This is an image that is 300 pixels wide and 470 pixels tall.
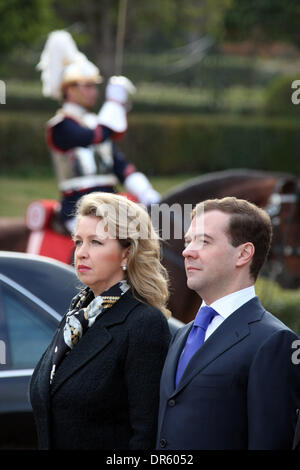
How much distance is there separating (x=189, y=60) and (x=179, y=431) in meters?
21.5

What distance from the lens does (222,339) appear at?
2348mm

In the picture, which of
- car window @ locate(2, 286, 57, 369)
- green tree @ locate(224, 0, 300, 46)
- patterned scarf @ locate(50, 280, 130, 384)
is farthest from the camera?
green tree @ locate(224, 0, 300, 46)

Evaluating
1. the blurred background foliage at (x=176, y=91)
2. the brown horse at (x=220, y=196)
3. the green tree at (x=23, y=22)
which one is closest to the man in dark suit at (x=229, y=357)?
the brown horse at (x=220, y=196)

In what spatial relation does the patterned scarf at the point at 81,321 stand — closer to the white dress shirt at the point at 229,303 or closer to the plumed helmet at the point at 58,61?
the white dress shirt at the point at 229,303

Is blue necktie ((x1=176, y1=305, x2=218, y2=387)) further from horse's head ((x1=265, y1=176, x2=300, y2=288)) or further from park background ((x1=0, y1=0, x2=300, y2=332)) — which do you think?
park background ((x1=0, y1=0, x2=300, y2=332))

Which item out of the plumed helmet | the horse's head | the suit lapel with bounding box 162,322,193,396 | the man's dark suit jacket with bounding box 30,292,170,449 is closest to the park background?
the horse's head

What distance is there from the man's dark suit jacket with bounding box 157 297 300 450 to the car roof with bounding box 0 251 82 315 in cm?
121

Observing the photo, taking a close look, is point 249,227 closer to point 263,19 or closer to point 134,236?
point 134,236

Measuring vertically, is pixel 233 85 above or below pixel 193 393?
above

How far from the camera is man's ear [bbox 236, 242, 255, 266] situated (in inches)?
94.1

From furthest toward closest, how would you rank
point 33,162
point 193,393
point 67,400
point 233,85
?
1. point 233,85
2. point 33,162
3. point 67,400
4. point 193,393

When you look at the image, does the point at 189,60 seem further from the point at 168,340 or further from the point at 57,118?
the point at 168,340

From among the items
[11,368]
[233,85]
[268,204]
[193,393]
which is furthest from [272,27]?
[193,393]

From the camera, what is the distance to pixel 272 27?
1408 cm
